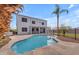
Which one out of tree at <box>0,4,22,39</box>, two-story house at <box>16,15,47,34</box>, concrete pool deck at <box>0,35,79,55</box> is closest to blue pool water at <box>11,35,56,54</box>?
concrete pool deck at <box>0,35,79,55</box>

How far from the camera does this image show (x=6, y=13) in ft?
17.9

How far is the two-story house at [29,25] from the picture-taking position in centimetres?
557

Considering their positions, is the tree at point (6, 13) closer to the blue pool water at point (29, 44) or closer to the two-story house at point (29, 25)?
the two-story house at point (29, 25)

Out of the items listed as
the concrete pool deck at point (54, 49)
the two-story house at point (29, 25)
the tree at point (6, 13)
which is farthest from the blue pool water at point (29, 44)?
the tree at point (6, 13)

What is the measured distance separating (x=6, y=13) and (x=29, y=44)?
1248 mm

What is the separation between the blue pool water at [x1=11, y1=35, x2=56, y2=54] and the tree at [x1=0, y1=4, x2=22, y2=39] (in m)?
0.61

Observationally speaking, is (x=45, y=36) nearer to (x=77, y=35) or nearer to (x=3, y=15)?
(x=77, y=35)

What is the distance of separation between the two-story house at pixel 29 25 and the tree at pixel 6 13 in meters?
0.26

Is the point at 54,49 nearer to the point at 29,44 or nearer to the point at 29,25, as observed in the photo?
the point at 29,44

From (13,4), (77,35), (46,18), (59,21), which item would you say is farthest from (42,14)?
(77,35)

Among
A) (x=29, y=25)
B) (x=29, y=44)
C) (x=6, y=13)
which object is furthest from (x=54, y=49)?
(x=6, y=13)
